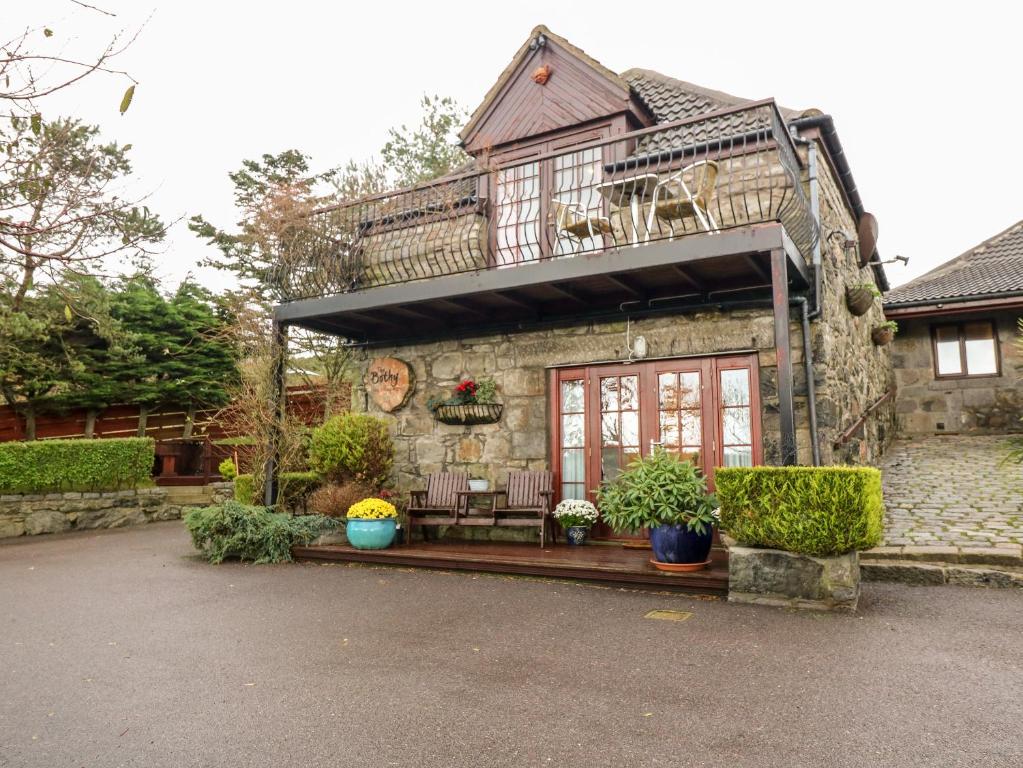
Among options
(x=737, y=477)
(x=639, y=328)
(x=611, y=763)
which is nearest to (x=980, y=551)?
(x=737, y=477)

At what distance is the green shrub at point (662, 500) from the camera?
5312 millimetres

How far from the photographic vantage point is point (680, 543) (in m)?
5.32

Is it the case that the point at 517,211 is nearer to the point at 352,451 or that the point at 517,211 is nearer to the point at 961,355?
the point at 352,451

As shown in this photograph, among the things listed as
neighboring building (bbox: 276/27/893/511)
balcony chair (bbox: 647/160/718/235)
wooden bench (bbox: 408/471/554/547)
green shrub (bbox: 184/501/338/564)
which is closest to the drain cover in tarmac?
neighboring building (bbox: 276/27/893/511)

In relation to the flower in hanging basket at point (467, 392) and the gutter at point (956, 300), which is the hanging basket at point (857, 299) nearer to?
the flower in hanging basket at point (467, 392)

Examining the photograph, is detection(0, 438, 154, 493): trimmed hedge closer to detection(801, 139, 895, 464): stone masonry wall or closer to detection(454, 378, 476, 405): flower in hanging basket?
detection(454, 378, 476, 405): flower in hanging basket

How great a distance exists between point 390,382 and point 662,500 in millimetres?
4269

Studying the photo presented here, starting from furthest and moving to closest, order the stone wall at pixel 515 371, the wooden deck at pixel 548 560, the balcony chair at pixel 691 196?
the stone wall at pixel 515 371, the balcony chair at pixel 691 196, the wooden deck at pixel 548 560

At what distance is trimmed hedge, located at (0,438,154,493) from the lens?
980cm

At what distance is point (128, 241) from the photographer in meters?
2.83

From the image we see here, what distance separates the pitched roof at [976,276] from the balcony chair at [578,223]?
796cm

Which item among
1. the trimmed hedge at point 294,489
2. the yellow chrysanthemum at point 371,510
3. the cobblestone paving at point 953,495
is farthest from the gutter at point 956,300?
the trimmed hedge at point 294,489

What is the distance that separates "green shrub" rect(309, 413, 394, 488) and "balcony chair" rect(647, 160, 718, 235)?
3896 mm

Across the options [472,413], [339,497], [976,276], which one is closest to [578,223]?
[472,413]
